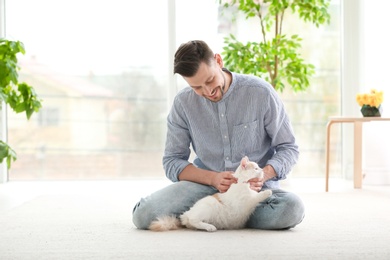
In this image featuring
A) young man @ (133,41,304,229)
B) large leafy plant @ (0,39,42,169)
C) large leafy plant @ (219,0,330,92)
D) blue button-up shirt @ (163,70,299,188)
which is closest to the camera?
young man @ (133,41,304,229)

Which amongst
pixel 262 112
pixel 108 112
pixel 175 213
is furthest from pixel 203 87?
pixel 108 112

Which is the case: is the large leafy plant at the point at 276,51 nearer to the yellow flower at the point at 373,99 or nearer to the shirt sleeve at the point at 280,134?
the yellow flower at the point at 373,99

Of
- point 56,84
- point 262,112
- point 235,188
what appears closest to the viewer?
point 235,188

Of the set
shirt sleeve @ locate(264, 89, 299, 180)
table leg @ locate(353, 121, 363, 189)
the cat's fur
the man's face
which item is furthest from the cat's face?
table leg @ locate(353, 121, 363, 189)

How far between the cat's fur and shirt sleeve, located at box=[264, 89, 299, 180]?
153 mm

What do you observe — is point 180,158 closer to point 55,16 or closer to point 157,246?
point 157,246

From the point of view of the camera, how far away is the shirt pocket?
2.64 metres

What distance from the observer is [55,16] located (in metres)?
4.95

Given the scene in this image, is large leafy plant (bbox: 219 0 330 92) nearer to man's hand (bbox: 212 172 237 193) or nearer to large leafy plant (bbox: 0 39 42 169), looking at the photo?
large leafy plant (bbox: 0 39 42 169)

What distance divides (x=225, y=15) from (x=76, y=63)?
3.54ft

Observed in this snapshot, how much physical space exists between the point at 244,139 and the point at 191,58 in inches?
15.1

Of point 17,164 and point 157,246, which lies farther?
point 17,164

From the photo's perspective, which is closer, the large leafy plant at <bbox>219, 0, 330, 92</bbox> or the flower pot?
the flower pot

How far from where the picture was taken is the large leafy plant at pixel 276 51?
14.8 feet
